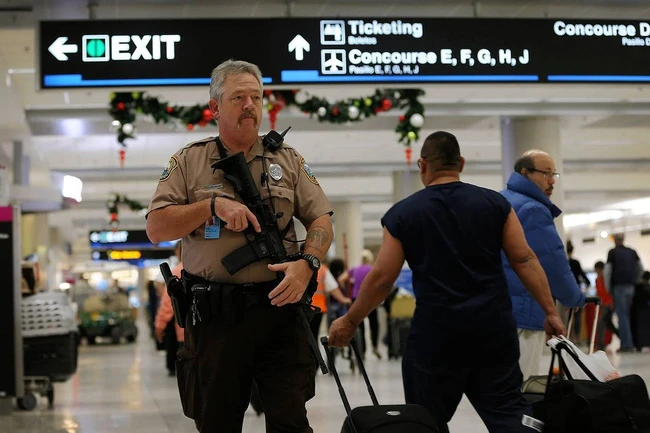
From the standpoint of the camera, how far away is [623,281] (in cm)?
1528

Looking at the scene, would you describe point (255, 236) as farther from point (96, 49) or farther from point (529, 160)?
point (96, 49)

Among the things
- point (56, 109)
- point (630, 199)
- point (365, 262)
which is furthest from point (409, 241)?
point (630, 199)

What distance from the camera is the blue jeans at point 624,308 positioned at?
587 inches

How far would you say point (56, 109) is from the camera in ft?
46.3

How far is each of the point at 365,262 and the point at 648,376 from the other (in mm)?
6928

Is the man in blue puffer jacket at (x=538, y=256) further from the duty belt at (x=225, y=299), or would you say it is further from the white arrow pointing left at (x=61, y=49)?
the white arrow pointing left at (x=61, y=49)

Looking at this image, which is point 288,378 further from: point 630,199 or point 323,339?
point 630,199

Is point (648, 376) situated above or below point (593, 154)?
below

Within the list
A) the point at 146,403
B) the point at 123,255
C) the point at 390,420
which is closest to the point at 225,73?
the point at 390,420

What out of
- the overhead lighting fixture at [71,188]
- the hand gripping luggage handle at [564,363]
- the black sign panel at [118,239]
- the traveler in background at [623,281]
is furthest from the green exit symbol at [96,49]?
the black sign panel at [118,239]

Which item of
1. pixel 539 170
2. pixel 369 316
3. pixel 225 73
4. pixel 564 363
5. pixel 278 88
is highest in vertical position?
pixel 278 88

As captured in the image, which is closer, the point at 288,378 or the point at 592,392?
the point at 288,378

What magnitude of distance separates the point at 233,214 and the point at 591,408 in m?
1.38

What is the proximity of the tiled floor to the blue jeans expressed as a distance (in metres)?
0.80
